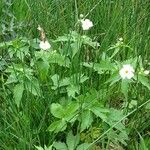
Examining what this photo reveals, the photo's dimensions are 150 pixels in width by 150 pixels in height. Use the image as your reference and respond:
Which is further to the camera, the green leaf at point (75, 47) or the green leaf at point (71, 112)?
the green leaf at point (75, 47)

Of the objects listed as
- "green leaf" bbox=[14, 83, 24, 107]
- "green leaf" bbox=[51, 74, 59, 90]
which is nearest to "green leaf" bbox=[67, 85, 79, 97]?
"green leaf" bbox=[51, 74, 59, 90]

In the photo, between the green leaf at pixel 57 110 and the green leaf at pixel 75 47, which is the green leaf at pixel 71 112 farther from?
the green leaf at pixel 75 47

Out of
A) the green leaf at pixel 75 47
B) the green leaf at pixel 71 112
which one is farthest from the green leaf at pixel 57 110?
the green leaf at pixel 75 47

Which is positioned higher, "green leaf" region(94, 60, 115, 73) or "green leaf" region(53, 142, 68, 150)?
"green leaf" region(94, 60, 115, 73)

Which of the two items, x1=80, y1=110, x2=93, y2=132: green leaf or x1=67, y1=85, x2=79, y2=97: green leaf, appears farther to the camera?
x1=67, y1=85, x2=79, y2=97: green leaf

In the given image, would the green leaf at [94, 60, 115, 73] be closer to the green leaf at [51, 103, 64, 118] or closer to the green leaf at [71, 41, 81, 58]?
the green leaf at [71, 41, 81, 58]

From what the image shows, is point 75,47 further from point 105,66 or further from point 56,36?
point 56,36

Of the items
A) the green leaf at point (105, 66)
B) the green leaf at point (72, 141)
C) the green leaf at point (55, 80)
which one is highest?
the green leaf at point (105, 66)

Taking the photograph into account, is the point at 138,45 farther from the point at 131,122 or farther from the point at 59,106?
the point at 59,106
